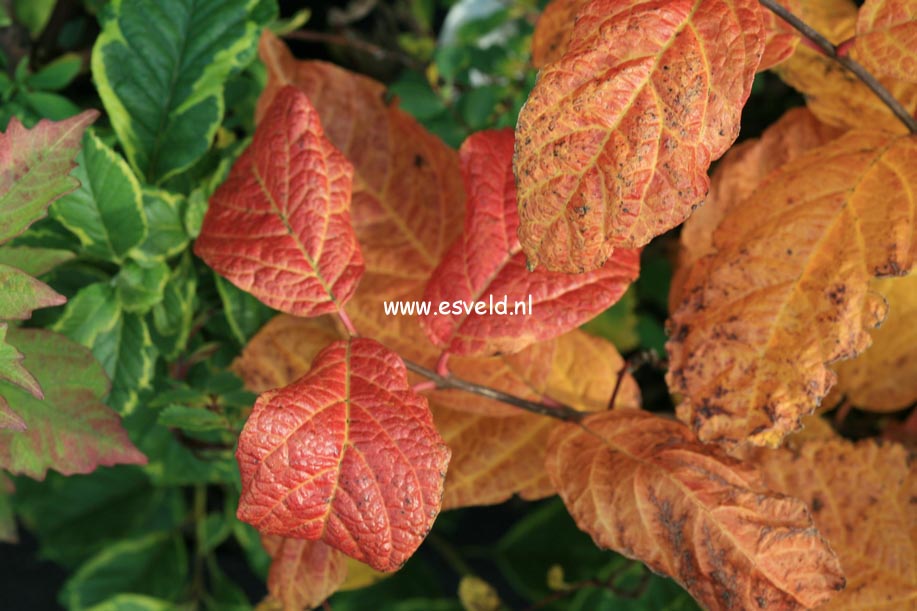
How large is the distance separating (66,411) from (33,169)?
19 centimetres

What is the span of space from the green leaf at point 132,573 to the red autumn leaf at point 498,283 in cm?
66

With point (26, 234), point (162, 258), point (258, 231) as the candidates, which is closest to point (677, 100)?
point (258, 231)

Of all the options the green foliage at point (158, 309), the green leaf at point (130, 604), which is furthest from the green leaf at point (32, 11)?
the green leaf at point (130, 604)

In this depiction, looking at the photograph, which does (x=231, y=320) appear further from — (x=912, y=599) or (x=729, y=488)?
(x=912, y=599)

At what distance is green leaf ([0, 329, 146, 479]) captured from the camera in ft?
2.04

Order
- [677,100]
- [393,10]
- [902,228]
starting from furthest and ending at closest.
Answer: [393,10] → [902,228] → [677,100]

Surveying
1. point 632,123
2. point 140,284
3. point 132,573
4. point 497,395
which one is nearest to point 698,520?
point 497,395

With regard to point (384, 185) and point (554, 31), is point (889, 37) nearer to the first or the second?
point (554, 31)

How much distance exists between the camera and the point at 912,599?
67 cm

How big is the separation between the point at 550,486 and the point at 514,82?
479 millimetres

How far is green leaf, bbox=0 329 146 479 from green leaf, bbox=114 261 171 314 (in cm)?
8

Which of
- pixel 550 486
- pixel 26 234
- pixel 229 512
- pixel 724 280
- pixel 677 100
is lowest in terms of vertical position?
pixel 229 512

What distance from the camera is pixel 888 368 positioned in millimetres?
824

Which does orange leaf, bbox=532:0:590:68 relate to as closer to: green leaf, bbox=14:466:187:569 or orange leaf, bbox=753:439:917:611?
orange leaf, bbox=753:439:917:611
